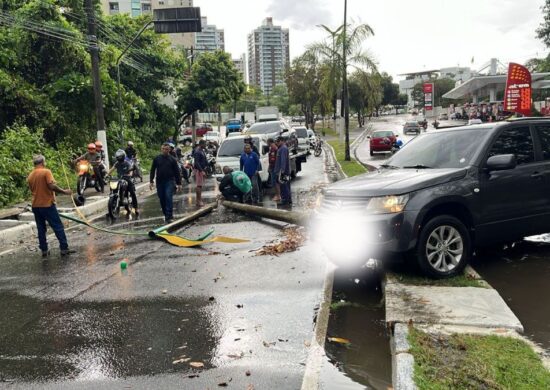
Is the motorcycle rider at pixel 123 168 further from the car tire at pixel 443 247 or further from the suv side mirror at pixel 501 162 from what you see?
the suv side mirror at pixel 501 162

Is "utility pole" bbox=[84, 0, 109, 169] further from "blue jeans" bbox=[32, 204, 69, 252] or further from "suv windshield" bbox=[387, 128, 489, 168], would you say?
"suv windshield" bbox=[387, 128, 489, 168]

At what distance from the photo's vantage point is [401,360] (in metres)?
4.14

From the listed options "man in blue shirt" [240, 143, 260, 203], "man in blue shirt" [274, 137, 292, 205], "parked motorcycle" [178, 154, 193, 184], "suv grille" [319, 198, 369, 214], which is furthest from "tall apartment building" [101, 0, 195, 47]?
"suv grille" [319, 198, 369, 214]

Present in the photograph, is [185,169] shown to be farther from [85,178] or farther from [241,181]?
[241,181]

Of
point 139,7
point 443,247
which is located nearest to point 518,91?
point 443,247

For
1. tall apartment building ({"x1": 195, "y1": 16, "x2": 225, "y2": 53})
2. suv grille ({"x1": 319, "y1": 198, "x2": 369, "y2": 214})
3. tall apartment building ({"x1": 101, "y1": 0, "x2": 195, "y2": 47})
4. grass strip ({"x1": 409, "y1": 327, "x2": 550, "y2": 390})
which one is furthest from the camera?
tall apartment building ({"x1": 195, "y1": 16, "x2": 225, "y2": 53})

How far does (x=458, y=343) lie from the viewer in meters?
4.46

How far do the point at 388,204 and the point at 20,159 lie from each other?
1530 cm

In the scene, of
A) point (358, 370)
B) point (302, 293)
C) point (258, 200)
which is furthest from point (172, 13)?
point (358, 370)

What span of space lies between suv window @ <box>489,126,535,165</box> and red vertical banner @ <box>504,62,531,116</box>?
22.8ft

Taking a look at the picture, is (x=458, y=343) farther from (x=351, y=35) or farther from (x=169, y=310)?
(x=351, y=35)

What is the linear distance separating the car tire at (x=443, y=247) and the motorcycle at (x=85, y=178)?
12057 mm

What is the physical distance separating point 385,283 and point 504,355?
2172 mm

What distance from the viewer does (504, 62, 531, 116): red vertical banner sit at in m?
13.6
